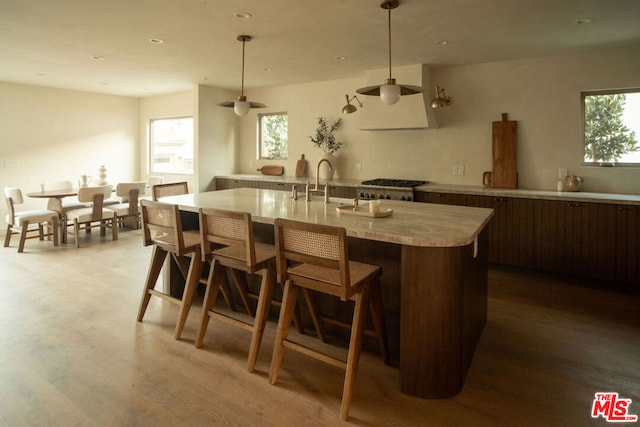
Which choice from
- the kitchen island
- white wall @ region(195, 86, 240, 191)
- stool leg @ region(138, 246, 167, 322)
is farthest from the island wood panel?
white wall @ region(195, 86, 240, 191)

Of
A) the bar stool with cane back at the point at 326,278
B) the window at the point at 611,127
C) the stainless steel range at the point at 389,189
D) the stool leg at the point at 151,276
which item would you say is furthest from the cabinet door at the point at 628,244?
the stool leg at the point at 151,276

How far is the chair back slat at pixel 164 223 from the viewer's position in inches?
105

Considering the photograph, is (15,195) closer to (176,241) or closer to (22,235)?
(22,235)

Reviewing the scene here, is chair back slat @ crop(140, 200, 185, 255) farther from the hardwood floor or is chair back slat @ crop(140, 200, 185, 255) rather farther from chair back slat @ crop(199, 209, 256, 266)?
the hardwood floor

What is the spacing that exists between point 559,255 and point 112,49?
17.1 feet

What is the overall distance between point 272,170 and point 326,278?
4783 millimetres

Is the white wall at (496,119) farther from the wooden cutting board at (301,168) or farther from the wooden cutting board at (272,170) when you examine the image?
the wooden cutting board at (272,170)

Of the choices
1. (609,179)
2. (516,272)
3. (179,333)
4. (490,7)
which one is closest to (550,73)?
(609,179)

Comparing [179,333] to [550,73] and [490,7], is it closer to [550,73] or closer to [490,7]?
[490,7]

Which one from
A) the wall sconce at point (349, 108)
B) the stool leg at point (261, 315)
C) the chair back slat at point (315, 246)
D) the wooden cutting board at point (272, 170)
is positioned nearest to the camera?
the chair back slat at point (315, 246)

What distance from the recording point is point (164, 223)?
2748 mm

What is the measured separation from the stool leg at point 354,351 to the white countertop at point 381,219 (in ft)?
1.09

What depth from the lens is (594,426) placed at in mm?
1886

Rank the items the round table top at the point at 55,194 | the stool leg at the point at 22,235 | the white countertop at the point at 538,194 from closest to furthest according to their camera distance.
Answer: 1. the white countertop at the point at 538,194
2. the stool leg at the point at 22,235
3. the round table top at the point at 55,194
